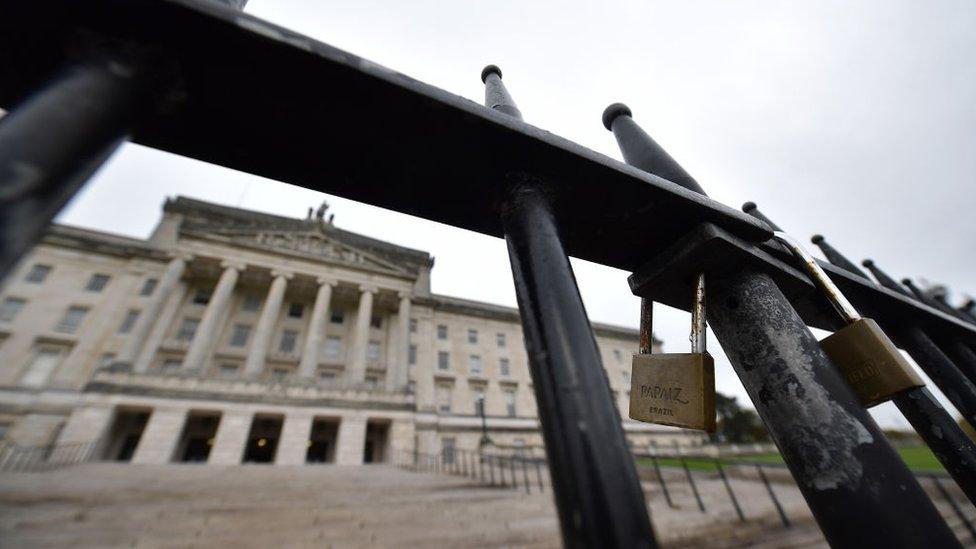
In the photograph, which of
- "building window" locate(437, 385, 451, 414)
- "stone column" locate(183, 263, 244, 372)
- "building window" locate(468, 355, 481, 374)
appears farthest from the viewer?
"building window" locate(468, 355, 481, 374)

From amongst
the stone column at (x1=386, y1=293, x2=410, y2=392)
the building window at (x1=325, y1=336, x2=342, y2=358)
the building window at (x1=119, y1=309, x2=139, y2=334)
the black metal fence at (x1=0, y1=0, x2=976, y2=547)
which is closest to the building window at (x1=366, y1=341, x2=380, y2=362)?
the stone column at (x1=386, y1=293, x2=410, y2=392)

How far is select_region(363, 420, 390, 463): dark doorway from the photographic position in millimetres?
27859

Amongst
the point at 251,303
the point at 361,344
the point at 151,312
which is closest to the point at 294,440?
the point at 361,344

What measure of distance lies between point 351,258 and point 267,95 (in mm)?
33683

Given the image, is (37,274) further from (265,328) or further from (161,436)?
(161,436)

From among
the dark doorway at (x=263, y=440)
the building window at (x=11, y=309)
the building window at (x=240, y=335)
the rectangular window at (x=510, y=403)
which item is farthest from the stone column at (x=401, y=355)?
the building window at (x=11, y=309)

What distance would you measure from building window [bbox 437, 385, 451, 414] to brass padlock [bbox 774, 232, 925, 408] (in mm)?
31483

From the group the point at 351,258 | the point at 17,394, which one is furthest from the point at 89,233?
the point at 351,258

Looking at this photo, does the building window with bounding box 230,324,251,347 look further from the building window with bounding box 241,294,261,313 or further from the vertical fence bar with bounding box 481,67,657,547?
the vertical fence bar with bounding box 481,67,657,547

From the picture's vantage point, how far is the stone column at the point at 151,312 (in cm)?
2183

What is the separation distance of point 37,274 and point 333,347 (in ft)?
67.0

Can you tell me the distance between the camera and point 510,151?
1323 mm

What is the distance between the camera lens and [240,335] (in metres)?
28.8

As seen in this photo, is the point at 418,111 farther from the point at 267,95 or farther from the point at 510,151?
the point at 267,95
